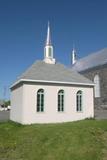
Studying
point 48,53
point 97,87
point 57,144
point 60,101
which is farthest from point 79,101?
point 97,87

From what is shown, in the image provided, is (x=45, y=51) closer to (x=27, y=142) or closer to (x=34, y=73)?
(x=34, y=73)

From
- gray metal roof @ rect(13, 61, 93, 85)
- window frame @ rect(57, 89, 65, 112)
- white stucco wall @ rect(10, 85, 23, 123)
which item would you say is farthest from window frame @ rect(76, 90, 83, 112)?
white stucco wall @ rect(10, 85, 23, 123)

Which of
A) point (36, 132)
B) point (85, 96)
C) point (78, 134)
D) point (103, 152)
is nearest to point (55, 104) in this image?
point (85, 96)

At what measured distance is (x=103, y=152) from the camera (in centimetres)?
1173

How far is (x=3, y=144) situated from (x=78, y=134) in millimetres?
3993

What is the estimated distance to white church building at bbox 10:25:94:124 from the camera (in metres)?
20.9

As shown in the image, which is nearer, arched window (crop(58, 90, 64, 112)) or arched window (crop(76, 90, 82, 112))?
arched window (crop(58, 90, 64, 112))

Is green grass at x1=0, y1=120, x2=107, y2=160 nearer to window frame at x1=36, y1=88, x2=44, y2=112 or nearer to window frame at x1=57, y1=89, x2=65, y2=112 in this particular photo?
window frame at x1=36, y1=88, x2=44, y2=112

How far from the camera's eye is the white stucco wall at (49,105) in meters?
20.8

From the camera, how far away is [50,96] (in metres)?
21.7

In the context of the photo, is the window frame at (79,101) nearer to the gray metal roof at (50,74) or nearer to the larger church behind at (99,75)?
the gray metal roof at (50,74)

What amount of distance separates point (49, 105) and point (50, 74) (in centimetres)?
298

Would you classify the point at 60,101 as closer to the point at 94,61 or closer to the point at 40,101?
the point at 40,101

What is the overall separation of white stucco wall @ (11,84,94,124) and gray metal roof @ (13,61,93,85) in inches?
24.5
